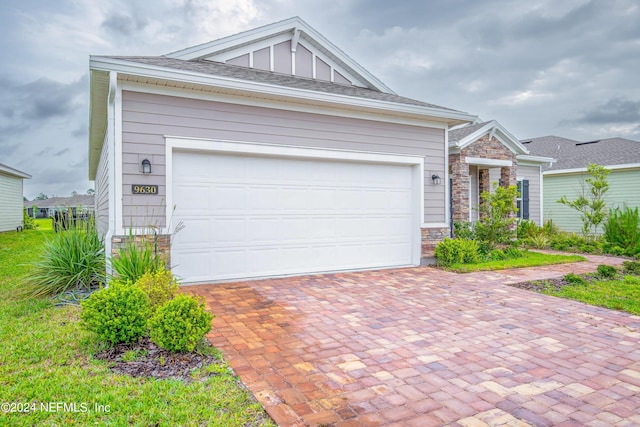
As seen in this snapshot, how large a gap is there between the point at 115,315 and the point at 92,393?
0.99 meters

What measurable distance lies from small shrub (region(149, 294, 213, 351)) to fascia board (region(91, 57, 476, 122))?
3.90m

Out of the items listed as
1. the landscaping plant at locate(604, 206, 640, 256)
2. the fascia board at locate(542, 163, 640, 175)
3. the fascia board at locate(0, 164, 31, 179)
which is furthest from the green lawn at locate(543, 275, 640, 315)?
the fascia board at locate(0, 164, 31, 179)

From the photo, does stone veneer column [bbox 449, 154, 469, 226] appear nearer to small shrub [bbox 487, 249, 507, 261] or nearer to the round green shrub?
small shrub [bbox 487, 249, 507, 261]

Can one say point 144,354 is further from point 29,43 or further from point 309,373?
point 29,43

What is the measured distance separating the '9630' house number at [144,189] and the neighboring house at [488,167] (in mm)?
8360

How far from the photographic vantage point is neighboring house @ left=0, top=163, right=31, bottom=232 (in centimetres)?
2016

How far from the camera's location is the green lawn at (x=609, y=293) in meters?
5.43

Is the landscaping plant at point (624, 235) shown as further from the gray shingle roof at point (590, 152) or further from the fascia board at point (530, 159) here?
the gray shingle roof at point (590, 152)

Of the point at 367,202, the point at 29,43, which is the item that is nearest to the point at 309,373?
the point at 367,202

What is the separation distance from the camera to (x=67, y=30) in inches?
400

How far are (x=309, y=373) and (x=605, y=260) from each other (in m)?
9.84

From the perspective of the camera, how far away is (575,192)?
54.3 feet

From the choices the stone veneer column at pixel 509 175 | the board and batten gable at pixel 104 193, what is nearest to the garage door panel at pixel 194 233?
the board and batten gable at pixel 104 193

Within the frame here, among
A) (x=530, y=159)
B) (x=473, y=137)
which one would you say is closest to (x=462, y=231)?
(x=473, y=137)
